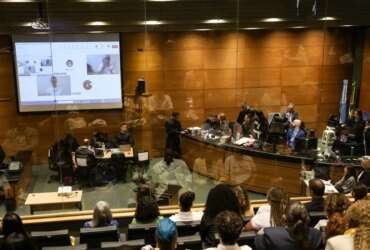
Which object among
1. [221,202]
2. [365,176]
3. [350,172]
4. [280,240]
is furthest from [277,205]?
[350,172]

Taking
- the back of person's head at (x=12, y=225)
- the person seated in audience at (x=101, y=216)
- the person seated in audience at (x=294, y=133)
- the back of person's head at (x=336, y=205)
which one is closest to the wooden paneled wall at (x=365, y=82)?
the person seated in audience at (x=294, y=133)

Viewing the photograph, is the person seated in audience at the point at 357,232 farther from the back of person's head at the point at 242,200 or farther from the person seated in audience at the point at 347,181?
the person seated in audience at the point at 347,181

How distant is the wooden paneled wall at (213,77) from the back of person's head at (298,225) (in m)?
7.31

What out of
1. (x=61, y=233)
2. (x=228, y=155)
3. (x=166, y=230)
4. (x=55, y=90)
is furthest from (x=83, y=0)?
(x=166, y=230)

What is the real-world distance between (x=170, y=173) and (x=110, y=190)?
128 cm

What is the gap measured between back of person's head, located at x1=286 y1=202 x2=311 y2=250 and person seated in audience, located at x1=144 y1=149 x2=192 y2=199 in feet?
16.2

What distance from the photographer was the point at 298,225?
3090mm

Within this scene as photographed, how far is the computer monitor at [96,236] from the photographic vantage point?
4.14 meters

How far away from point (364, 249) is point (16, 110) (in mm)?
9716

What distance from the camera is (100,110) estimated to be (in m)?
10.6

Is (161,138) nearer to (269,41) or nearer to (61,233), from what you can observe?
(269,41)

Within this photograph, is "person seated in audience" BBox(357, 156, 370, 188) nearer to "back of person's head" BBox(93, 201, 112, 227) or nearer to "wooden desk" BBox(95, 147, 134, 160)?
"back of person's head" BBox(93, 201, 112, 227)

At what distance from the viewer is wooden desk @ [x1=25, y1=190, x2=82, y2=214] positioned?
7.12 m

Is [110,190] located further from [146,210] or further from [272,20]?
[272,20]
